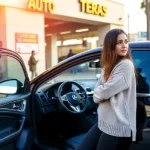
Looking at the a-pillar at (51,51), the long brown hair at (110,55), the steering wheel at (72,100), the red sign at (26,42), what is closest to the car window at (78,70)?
the steering wheel at (72,100)

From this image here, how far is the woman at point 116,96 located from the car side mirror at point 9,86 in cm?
94

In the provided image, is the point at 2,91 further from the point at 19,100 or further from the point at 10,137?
the point at 10,137

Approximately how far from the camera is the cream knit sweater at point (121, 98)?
2.00m

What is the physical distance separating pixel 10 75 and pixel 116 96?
1.23 m

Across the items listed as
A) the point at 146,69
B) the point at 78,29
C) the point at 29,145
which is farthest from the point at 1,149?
the point at 78,29

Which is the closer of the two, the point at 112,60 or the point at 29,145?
the point at 112,60

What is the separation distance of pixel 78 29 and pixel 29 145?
22893mm

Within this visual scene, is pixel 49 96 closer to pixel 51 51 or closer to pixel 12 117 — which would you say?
pixel 12 117

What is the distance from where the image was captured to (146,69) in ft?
7.95

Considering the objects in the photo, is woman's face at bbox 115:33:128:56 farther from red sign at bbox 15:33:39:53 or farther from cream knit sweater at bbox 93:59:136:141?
red sign at bbox 15:33:39:53

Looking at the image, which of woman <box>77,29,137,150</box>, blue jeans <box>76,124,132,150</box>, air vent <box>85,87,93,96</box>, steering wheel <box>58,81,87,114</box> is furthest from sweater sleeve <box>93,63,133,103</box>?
air vent <box>85,87,93,96</box>

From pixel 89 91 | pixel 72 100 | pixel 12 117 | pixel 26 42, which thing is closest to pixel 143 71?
pixel 72 100

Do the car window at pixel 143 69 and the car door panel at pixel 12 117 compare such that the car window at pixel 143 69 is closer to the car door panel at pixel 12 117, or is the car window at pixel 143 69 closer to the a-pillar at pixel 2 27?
the car door panel at pixel 12 117

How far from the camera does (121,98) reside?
79.4 inches
